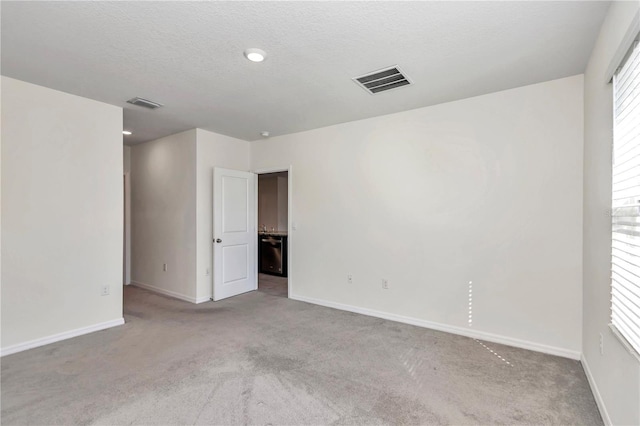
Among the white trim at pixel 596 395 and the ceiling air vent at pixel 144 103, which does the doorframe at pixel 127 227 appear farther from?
the white trim at pixel 596 395

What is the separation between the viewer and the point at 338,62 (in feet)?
8.37

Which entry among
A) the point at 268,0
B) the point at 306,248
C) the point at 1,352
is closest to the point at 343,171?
the point at 306,248

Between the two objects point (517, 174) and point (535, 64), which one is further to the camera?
point (517, 174)

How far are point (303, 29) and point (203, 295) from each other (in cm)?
392

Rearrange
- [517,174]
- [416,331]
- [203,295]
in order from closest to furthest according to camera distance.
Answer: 1. [517,174]
2. [416,331]
3. [203,295]

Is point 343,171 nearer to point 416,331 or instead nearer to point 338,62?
point 338,62

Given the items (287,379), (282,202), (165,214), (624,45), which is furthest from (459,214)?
(282,202)

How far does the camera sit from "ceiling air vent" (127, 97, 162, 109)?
3.40 m

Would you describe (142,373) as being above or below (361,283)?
below

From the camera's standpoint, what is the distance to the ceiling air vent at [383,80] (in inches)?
108

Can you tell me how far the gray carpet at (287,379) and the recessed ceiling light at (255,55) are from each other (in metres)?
2.53

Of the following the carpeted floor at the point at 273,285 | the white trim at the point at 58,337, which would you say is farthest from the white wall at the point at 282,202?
the white trim at the point at 58,337

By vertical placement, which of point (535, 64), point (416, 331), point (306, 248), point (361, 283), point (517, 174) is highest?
point (535, 64)

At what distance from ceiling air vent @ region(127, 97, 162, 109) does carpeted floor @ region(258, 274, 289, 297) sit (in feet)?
10.5
